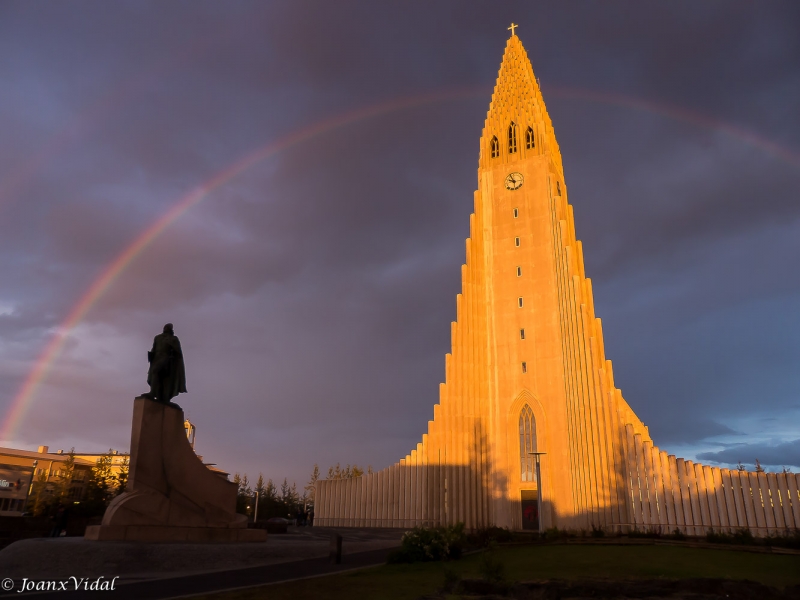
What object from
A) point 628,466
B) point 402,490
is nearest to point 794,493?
point 628,466

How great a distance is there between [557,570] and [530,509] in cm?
2737

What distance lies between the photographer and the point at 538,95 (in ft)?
178

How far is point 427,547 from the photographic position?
56.0 ft

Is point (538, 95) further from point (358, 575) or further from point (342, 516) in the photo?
point (358, 575)

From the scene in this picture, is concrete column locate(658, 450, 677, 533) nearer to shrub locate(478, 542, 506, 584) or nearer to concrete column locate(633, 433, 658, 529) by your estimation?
concrete column locate(633, 433, 658, 529)

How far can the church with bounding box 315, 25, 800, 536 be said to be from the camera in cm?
3534

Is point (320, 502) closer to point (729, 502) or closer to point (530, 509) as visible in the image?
point (530, 509)

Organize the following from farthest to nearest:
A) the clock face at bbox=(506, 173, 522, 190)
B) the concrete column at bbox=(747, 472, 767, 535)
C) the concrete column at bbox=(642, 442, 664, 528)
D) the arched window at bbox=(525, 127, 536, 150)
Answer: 1. the arched window at bbox=(525, 127, 536, 150)
2. the clock face at bbox=(506, 173, 522, 190)
3. the concrete column at bbox=(642, 442, 664, 528)
4. the concrete column at bbox=(747, 472, 767, 535)

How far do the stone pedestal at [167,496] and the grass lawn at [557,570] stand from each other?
191 inches

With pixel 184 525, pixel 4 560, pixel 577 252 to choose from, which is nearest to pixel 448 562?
pixel 184 525

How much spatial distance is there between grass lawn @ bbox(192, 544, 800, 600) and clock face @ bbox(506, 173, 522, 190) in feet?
107

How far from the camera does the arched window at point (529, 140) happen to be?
50312 millimetres

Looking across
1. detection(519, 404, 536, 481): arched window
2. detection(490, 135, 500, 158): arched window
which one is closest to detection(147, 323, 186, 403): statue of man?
detection(519, 404, 536, 481): arched window

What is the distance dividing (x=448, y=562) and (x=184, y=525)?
7.45m
